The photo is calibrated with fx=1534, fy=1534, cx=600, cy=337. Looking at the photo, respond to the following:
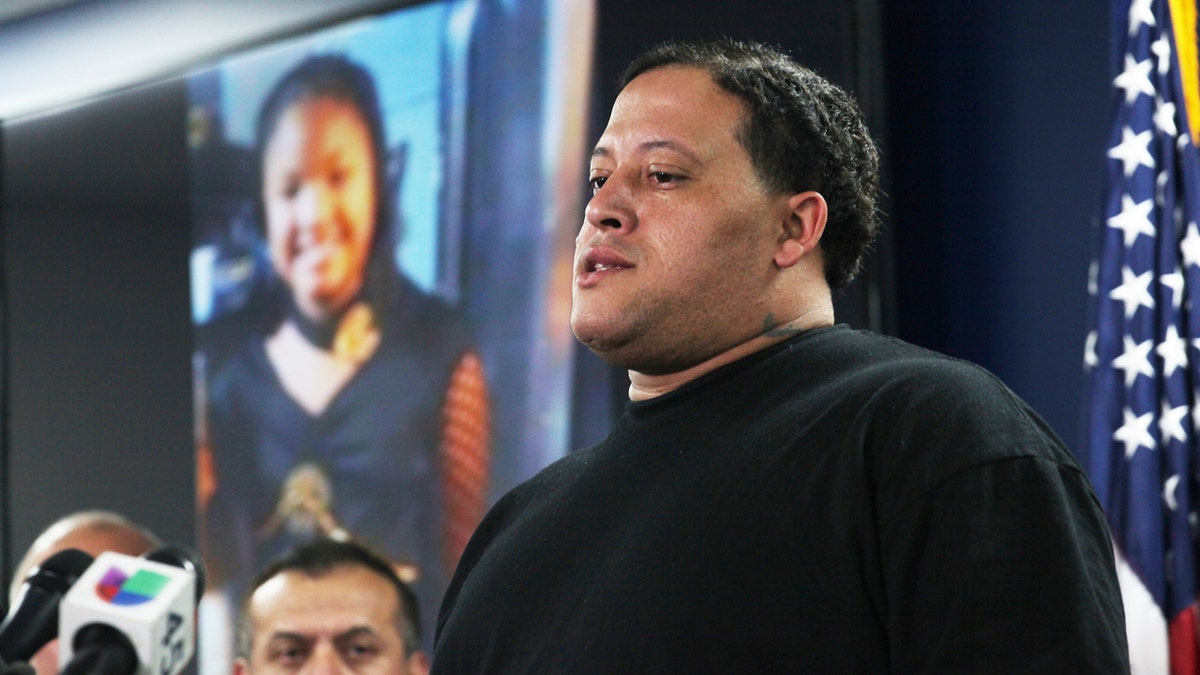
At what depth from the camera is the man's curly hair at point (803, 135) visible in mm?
1643

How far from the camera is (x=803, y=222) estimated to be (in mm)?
1652

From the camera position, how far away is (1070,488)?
1230 mm

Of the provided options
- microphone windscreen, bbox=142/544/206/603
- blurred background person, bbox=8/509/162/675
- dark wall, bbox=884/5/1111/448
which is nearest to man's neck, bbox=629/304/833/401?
microphone windscreen, bbox=142/544/206/603

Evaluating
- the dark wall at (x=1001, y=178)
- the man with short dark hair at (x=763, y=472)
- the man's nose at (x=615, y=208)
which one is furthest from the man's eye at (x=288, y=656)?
the man's nose at (x=615, y=208)

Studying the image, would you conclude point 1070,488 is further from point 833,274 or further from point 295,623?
point 295,623

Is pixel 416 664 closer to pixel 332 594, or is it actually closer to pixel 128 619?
pixel 332 594

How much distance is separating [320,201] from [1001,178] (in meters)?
1.99

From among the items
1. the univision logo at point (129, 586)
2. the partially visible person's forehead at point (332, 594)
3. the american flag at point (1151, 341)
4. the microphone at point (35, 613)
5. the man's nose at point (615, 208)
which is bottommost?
the partially visible person's forehead at point (332, 594)

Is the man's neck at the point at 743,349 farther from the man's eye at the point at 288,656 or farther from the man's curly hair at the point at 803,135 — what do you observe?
the man's eye at the point at 288,656

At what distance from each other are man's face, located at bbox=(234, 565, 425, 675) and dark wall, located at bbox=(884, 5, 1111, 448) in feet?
4.19

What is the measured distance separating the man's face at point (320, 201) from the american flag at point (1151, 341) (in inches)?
83.6

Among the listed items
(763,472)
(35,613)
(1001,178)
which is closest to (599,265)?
(763,472)

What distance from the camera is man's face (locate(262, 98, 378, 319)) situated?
14.0ft

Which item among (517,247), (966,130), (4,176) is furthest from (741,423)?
(4,176)
